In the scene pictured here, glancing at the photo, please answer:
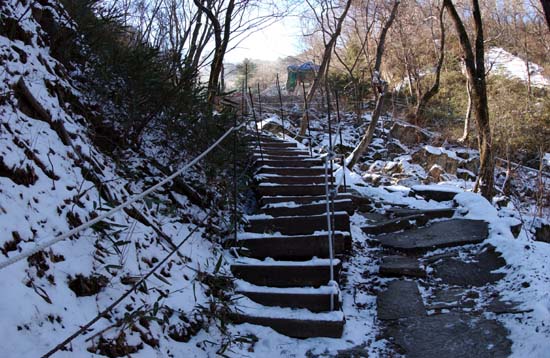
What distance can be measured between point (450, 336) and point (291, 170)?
10.6 ft

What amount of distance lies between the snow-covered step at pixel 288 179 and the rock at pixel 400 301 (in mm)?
1872

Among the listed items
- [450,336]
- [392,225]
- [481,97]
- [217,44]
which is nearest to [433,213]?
[392,225]

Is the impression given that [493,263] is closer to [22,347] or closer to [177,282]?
[177,282]

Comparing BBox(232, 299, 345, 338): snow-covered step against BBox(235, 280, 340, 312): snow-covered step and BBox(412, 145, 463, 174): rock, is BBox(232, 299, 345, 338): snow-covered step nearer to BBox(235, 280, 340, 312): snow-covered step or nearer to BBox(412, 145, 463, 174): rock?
BBox(235, 280, 340, 312): snow-covered step

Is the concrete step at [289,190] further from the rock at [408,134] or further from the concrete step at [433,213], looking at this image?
the rock at [408,134]

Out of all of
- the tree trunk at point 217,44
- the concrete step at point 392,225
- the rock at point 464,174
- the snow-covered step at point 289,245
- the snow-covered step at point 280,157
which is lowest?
the rock at point 464,174

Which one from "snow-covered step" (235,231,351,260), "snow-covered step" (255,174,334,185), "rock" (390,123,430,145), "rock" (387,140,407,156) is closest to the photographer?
"snow-covered step" (235,231,351,260)

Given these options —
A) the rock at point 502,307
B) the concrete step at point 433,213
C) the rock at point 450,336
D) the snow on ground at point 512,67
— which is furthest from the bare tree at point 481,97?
the snow on ground at point 512,67

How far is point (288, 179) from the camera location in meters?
5.63

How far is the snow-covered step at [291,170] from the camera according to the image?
5816 mm

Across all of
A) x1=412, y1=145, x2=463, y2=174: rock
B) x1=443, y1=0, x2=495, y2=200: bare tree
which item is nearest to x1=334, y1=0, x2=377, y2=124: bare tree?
x1=412, y1=145, x2=463, y2=174: rock

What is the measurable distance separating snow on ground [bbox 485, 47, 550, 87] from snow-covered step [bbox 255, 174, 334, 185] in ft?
48.3

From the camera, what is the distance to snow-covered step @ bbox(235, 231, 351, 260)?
4.00 metres

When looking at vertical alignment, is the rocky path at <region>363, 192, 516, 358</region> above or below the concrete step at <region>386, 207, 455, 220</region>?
below
